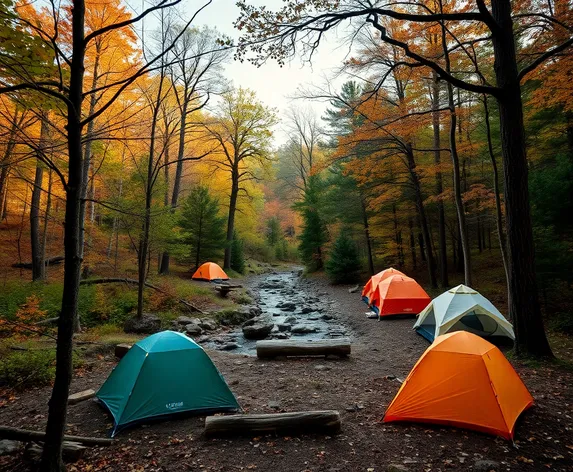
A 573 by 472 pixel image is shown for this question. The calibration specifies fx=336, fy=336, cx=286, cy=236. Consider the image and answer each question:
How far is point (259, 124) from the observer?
22141mm

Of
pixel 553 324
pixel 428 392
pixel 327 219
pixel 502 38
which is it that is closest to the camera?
pixel 428 392

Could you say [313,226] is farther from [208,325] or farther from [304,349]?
[304,349]

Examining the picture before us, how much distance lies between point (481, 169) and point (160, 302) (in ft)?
52.0

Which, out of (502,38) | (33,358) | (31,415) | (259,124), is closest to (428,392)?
(31,415)

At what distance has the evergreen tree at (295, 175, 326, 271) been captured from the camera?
86.2 feet

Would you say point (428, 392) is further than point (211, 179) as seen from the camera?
No

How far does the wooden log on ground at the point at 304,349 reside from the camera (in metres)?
7.66

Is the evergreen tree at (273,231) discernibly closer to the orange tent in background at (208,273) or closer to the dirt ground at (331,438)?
the orange tent in background at (208,273)

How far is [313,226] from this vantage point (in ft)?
86.9

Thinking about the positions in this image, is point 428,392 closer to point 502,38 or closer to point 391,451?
point 391,451

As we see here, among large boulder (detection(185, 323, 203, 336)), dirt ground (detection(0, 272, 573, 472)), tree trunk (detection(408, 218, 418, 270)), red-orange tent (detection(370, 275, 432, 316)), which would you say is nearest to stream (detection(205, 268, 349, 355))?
large boulder (detection(185, 323, 203, 336))

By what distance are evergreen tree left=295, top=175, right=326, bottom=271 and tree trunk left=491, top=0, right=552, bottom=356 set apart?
19473 mm

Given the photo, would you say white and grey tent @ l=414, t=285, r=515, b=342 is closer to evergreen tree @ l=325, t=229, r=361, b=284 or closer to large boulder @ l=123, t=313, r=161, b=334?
large boulder @ l=123, t=313, r=161, b=334

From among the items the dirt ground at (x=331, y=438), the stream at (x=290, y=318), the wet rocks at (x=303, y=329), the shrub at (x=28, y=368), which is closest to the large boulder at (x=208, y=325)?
the stream at (x=290, y=318)
